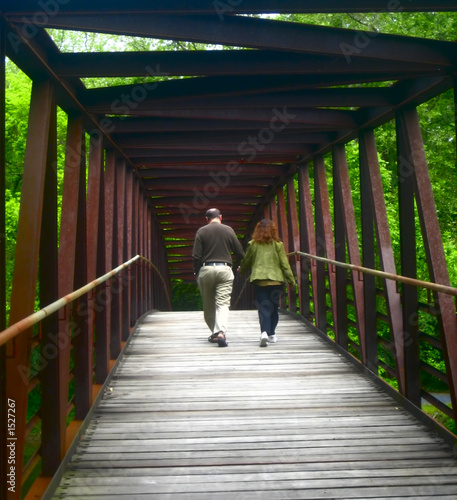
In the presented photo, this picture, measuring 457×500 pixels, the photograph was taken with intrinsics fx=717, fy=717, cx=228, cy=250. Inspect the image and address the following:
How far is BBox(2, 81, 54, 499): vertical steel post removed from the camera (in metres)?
3.30

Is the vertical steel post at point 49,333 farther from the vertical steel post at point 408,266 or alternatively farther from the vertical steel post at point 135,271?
the vertical steel post at point 135,271

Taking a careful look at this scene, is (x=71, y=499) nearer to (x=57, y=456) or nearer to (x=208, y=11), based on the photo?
(x=57, y=456)

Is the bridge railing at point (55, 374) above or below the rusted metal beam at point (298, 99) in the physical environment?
below

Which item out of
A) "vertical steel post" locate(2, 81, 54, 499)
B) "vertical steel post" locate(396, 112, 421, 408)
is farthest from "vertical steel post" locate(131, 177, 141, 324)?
"vertical steel post" locate(2, 81, 54, 499)

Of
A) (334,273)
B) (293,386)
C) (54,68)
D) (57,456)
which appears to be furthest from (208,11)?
(334,273)

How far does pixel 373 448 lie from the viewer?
435 cm

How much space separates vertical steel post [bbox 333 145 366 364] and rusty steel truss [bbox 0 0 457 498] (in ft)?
0.07

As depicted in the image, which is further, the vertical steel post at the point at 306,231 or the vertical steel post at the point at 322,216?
the vertical steel post at the point at 306,231

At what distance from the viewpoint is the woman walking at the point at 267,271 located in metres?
8.01

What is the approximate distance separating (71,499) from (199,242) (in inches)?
181

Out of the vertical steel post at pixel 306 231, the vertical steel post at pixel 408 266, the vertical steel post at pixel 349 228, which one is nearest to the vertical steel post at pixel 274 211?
the vertical steel post at pixel 306 231

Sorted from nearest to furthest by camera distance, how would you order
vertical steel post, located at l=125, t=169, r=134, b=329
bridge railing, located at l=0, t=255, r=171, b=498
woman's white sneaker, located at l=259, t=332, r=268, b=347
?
1. bridge railing, located at l=0, t=255, r=171, b=498
2. woman's white sneaker, located at l=259, t=332, r=268, b=347
3. vertical steel post, located at l=125, t=169, r=134, b=329

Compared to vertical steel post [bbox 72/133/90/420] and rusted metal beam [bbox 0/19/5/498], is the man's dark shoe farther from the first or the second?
rusted metal beam [bbox 0/19/5/498]

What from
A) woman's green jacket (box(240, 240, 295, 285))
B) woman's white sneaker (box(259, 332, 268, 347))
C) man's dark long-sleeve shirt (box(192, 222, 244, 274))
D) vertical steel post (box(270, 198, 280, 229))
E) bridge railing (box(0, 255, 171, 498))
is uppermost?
vertical steel post (box(270, 198, 280, 229))
